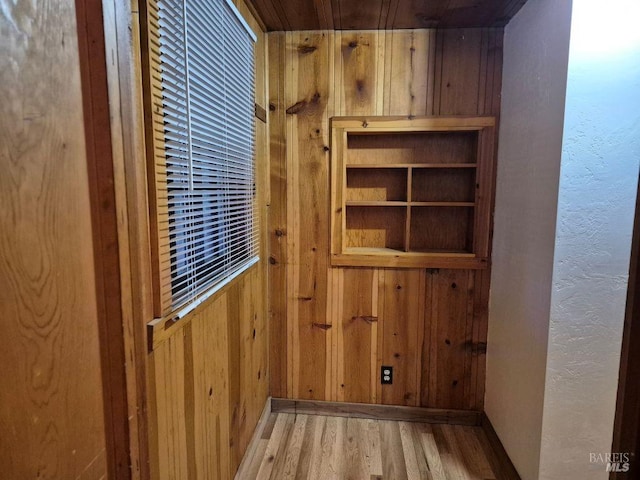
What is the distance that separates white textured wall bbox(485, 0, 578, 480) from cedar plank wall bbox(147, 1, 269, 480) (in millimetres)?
1350

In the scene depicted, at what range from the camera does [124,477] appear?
2.95ft

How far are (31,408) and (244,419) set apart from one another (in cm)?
144

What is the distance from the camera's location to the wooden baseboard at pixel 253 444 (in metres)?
1.88

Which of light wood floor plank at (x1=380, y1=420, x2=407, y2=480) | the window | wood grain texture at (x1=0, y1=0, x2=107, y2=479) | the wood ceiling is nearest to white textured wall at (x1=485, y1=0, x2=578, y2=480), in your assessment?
the wood ceiling

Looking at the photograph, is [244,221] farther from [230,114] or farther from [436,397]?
[436,397]

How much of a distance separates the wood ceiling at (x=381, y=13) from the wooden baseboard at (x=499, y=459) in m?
2.27

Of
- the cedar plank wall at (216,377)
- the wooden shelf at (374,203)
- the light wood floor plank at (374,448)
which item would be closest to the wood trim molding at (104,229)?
the cedar plank wall at (216,377)

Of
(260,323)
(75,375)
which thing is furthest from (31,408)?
(260,323)

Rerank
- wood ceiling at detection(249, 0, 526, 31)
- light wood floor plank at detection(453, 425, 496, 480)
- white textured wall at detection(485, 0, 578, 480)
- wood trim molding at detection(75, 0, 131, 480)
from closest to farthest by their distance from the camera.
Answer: wood trim molding at detection(75, 0, 131, 480), white textured wall at detection(485, 0, 578, 480), wood ceiling at detection(249, 0, 526, 31), light wood floor plank at detection(453, 425, 496, 480)

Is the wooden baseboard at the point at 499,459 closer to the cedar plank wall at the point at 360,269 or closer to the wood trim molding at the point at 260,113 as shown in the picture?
the cedar plank wall at the point at 360,269

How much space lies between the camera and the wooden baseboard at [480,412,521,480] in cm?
188

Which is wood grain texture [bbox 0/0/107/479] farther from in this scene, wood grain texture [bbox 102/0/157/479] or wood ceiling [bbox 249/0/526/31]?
wood ceiling [bbox 249/0/526/31]

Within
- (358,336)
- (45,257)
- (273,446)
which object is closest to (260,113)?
(358,336)

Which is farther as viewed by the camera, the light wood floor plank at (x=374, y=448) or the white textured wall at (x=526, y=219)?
the light wood floor plank at (x=374, y=448)
